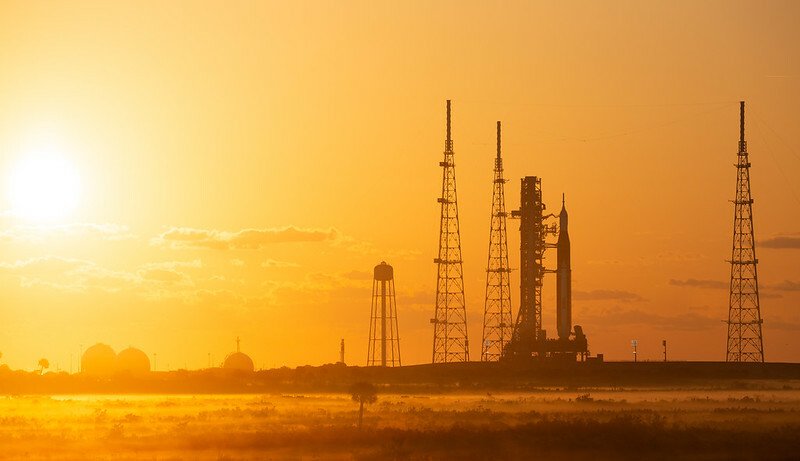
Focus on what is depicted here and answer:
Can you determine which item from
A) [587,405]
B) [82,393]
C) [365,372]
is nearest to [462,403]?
[587,405]

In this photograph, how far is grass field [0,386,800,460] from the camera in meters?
72.9

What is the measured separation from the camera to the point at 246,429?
84688mm

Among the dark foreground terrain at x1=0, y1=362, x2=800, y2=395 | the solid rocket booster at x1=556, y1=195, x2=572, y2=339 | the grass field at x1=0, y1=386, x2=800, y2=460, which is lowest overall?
the grass field at x1=0, y1=386, x2=800, y2=460

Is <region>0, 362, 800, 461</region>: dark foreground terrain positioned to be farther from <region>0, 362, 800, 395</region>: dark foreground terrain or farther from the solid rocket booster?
the solid rocket booster

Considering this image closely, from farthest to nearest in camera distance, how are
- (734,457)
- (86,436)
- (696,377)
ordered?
(696,377)
(86,436)
(734,457)

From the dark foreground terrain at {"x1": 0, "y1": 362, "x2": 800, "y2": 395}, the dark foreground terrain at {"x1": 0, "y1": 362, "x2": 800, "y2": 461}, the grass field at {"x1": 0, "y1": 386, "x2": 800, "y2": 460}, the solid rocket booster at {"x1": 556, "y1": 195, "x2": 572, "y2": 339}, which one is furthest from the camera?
the solid rocket booster at {"x1": 556, "y1": 195, "x2": 572, "y2": 339}

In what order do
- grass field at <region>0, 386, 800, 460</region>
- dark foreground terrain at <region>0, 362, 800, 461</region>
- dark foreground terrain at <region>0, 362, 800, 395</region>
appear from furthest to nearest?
dark foreground terrain at <region>0, 362, 800, 395</region> → dark foreground terrain at <region>0, 362, 800, 461</region> → grass field at <region>0, 386, 800, 460</region>

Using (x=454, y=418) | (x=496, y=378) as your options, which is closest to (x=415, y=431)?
(x=454, y=418)

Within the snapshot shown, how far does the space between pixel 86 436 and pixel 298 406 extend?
3253 cm

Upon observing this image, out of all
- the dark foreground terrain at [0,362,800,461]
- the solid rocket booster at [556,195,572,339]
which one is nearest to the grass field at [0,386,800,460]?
the dark foreground terrain at [0,362,800,461]

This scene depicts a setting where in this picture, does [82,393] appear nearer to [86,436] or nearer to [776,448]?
[86,436]

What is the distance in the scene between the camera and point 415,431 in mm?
79062

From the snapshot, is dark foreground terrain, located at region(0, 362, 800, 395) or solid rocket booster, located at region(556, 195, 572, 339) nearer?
dark foreground terrain, located at region(0, 362, 800, 395)

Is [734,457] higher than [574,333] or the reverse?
the reverse
